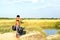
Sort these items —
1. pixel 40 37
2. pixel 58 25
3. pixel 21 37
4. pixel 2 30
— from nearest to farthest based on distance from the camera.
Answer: pixel 21 37
pixel 40 37
pixel 2 30
pixel 58 25

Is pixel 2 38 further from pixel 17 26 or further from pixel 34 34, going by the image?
pixel 17 26

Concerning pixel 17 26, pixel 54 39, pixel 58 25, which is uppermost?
pixel 17 26

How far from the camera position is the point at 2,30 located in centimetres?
2386

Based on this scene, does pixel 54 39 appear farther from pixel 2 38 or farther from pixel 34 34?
pixel 2 38

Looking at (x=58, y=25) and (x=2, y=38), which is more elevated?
(x=2, y=38)

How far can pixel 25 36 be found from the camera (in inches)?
760

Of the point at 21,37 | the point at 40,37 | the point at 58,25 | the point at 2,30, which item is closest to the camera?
the point at 21,37

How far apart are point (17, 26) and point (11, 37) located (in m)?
3.78

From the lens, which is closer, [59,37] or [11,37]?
[11,37]

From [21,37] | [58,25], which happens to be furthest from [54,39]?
[58,25]

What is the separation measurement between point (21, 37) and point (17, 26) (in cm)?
339

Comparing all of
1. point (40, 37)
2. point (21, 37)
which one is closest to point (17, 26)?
point (21, 37)

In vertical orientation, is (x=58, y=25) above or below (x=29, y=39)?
below

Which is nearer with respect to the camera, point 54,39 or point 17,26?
point 17,26
